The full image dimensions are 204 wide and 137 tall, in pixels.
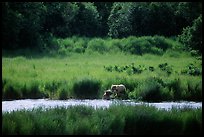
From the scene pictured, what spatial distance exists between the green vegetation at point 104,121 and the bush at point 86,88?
6556mm

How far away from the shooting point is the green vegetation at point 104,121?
10375mm

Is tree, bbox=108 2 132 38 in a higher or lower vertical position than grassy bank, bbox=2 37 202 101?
higher

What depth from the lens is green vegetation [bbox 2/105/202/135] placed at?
10.4 m

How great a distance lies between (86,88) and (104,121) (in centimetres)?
818

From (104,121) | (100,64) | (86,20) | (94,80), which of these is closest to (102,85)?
(94,80)

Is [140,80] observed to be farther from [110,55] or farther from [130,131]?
[110,55]

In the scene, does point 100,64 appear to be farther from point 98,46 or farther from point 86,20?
point 86,20

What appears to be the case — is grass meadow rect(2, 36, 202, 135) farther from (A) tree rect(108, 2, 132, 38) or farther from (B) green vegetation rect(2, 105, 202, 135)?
(A) tree rect(108, 2, 132, 38)

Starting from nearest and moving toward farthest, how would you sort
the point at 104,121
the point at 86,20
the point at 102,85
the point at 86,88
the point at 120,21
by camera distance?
1. the point at 104,121
2. the point at 86,88
3. the point at 102,85
4. the point at 120,21
5. the point at 86,20

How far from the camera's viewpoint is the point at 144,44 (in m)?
33.8

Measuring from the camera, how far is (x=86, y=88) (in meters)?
19.1

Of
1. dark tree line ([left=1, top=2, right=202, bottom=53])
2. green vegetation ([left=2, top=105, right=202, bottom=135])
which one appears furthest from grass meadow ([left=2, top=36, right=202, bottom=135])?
dark tree line ([left=1, top=2, right=202, bottom=53])

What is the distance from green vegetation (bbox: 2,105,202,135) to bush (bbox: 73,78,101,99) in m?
6.56

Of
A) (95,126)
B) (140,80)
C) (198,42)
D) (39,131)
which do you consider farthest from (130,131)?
(198,42)
